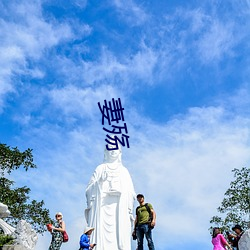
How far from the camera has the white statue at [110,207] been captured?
49.2ft

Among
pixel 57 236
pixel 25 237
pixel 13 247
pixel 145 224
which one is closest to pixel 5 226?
pixel 25 237

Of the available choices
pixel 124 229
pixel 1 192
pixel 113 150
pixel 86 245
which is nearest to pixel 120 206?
pixel 124 229

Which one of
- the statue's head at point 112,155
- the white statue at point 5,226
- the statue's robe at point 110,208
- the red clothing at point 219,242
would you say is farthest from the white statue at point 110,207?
the red clothing at point 219,242

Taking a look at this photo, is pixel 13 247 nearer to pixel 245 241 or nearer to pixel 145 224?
pixel 145 224

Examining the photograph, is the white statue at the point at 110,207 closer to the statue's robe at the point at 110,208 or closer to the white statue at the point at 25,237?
the statue's robe at the point at 110,208

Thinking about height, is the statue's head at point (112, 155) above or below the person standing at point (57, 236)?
above

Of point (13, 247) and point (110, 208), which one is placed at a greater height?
point (110, 208)

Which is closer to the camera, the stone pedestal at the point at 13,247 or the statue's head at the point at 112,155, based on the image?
the stone pedestal at the point at 13,247

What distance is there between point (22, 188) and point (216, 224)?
8766 millimetres

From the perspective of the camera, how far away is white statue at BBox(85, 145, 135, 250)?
14984 millimetres

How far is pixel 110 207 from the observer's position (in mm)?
15430

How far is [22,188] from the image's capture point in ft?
69.5

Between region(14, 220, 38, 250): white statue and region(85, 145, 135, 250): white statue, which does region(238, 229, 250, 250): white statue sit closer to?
region(14, 220, 38, 250): white statue

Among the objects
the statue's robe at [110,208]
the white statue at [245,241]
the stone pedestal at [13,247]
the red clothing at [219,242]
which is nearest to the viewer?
the white statue at [245,241]
